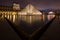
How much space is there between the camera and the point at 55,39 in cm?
151

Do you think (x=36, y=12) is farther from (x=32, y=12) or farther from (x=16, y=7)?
(x=16, y=7)

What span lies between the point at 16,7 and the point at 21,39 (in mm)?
32493

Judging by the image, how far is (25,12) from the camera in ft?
76.9

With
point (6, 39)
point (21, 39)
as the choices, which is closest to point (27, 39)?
point (21, 39)

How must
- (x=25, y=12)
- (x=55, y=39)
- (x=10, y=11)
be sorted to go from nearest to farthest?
(x=55, y=39) < (x=25, y=12) < (x=10, y=11)

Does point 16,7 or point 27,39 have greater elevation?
point 16,7

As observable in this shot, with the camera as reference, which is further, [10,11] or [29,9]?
[10,11]

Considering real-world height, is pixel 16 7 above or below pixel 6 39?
above

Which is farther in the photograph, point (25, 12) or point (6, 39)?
point (25, 12)

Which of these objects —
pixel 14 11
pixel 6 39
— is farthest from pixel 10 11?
pixel 6 39

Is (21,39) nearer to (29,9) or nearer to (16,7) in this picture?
(29,9)

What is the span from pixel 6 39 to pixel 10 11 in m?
30.8

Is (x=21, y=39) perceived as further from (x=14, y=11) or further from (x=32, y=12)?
(x=14, y=11)

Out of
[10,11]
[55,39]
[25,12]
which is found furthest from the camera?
[10,11]
